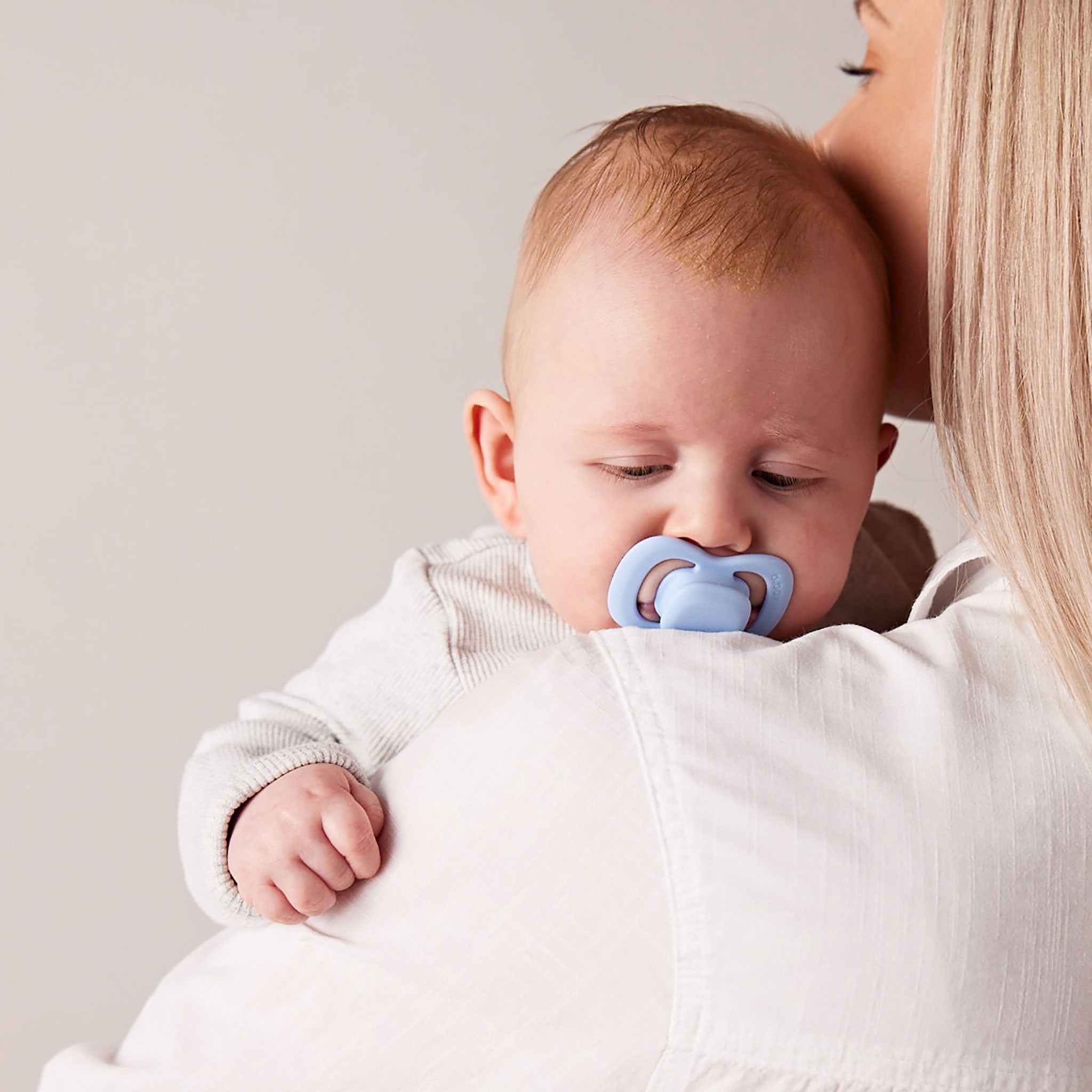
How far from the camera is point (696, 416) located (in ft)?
3.08

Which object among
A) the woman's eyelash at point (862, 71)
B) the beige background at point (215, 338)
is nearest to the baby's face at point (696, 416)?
the woman's eyelash at point (862, 71)

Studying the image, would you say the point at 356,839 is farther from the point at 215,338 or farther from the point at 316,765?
the point at 215,338

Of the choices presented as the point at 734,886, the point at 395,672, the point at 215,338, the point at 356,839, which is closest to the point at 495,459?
the point at 395,672

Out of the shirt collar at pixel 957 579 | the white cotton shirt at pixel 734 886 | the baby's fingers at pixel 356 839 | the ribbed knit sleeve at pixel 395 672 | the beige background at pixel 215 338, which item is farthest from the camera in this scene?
the beige background at pixel 215 338

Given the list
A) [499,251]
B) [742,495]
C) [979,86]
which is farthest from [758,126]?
[499,251]

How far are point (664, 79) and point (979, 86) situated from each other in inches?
61.6

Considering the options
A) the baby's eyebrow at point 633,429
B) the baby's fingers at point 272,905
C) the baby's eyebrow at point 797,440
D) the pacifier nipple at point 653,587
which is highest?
the baby's eyebrow at point 633,429

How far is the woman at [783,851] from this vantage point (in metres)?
0.68

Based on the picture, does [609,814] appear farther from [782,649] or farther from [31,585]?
[31,585]

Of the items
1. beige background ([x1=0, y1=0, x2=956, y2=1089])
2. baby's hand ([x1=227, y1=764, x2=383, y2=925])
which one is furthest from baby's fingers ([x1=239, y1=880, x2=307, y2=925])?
beige background ([x1=0, y1=0, x2=956, y2=1089])

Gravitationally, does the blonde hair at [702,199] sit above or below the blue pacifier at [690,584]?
above

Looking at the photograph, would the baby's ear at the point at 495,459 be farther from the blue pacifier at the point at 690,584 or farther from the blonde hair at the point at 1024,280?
the blonde hair at the point at 1024,280

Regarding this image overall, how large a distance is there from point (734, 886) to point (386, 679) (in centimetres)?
53

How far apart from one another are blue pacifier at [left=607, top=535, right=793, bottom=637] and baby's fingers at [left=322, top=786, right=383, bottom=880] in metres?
0.27
